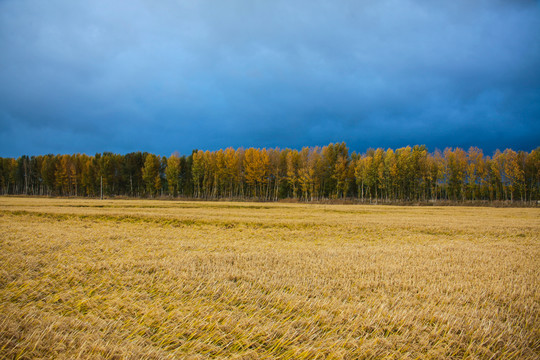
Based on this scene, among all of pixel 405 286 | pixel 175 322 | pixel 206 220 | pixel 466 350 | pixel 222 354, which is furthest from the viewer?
pixel 206 220

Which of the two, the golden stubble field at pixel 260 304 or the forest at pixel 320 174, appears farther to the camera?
the forest at pixel 320 174

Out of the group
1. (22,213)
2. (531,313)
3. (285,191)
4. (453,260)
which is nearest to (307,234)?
(453,260)

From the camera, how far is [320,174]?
243 ft

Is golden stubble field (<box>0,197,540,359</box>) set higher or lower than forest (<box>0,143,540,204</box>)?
lower

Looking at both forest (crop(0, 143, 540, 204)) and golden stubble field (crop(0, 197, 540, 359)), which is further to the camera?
forest (crop(0, 143, 540, 204))

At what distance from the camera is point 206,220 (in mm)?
21312

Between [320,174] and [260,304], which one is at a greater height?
[320,174]

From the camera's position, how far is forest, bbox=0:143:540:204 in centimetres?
Result: 6669

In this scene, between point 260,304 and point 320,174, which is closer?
point 260,304

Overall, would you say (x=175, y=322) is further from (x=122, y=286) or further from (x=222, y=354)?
(x=122, y=286)

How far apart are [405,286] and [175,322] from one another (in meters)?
5.64

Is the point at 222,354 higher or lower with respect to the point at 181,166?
lower

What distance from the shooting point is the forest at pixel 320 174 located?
66688 mm

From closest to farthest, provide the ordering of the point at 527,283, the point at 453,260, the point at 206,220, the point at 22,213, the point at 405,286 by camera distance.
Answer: the point at 405,286 → the point at 527,283 → the point at 453,260 → the point at 206,220 → the point at 22,213
